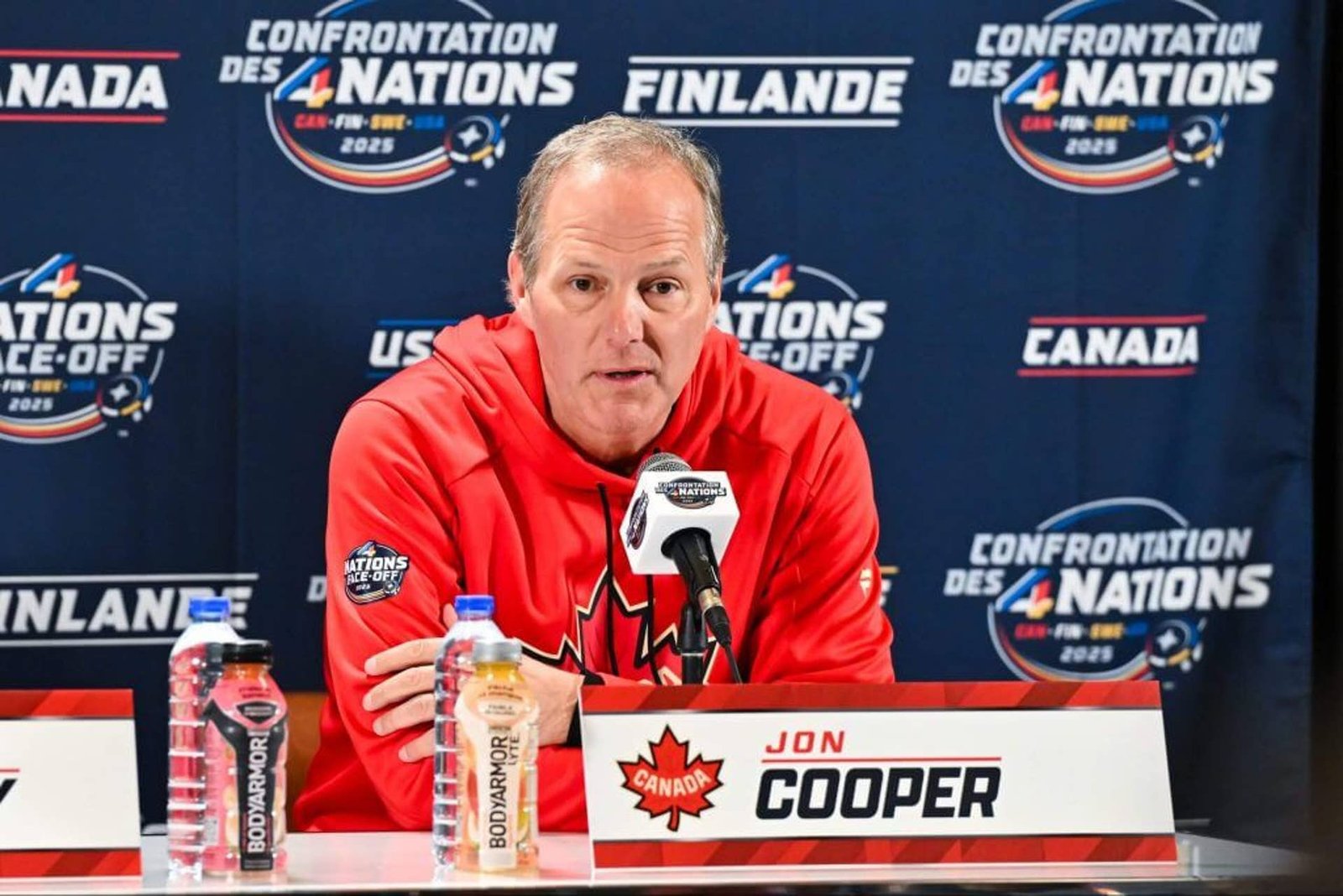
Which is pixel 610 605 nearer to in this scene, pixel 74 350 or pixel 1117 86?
pixel 74 350

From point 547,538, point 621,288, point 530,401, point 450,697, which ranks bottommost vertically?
point 450,697

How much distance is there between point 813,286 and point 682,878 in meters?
2.03

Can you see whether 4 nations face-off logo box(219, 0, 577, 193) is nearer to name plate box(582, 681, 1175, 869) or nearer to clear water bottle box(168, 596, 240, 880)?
clear water bottle box(168, 596, 240, 880)

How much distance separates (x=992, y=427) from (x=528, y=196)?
4.45ft

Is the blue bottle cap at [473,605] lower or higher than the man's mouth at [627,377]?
lower

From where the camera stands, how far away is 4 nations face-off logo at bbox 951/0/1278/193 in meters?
3.56

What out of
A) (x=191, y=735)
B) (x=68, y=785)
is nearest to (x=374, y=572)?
(x=191, y=735)

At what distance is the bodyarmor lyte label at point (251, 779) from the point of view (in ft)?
5.50

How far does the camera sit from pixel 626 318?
251 centimetres

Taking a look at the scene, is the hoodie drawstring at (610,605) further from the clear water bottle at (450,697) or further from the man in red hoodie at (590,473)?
the clear water bottle at (450,697)

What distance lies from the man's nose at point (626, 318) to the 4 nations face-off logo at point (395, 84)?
1.05m

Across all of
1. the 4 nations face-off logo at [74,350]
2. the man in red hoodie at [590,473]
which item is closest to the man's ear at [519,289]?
the man in red hoodie at [590,473]

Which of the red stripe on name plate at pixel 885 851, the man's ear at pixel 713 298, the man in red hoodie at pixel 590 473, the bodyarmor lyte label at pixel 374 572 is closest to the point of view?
the red stripe on name plate at pixel 885 851

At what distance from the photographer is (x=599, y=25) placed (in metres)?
3.46
